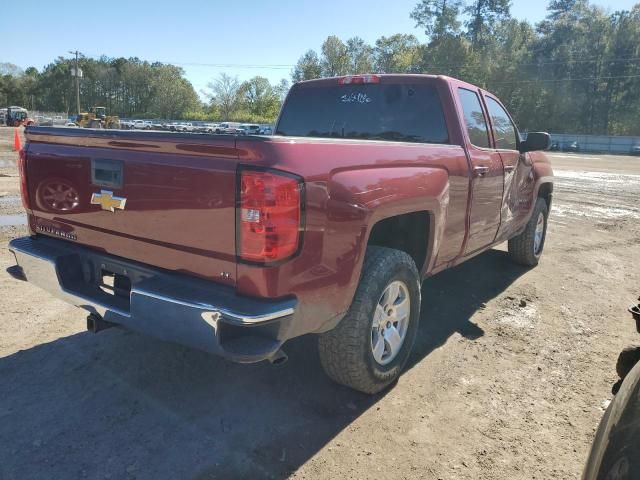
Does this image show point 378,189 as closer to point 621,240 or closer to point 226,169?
point 226,169

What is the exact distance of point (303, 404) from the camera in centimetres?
298

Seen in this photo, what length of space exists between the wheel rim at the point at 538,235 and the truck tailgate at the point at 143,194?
4852 mm

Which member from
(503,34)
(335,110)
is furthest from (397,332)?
(503,34)

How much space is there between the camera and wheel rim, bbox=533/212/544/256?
610 centimetres

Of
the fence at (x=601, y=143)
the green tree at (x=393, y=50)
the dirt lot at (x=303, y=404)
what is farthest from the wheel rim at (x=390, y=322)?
the green tree at (x=393, y=50)

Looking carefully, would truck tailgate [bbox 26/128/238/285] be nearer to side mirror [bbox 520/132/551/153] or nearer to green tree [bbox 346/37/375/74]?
side mirror [bbox 520/132/551/153]

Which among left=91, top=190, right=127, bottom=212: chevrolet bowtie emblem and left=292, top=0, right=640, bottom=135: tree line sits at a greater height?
left=292, top=0, right=640, bottom=135: tree line

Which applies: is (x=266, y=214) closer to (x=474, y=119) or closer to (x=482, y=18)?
(x=474, y=119)

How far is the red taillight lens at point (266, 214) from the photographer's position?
2172 mm

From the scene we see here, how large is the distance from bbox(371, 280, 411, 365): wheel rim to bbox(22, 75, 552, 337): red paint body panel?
0.45 meters

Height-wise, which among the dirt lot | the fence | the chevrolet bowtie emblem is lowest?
the dirt lot

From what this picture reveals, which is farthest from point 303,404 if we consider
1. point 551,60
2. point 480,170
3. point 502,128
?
point 551,60

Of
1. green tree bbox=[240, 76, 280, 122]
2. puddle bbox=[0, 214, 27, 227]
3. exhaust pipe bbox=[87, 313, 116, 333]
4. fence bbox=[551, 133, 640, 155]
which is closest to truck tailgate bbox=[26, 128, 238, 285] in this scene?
exhaust pipe bbox=[87, 313, 116, 333]

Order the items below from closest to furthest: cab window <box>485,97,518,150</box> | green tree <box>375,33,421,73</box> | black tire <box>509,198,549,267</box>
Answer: cab window <box>485,97,518,150</box> < black tire <box>509,198,549,267</box> < green tree <box>375,33,421,73</box>
